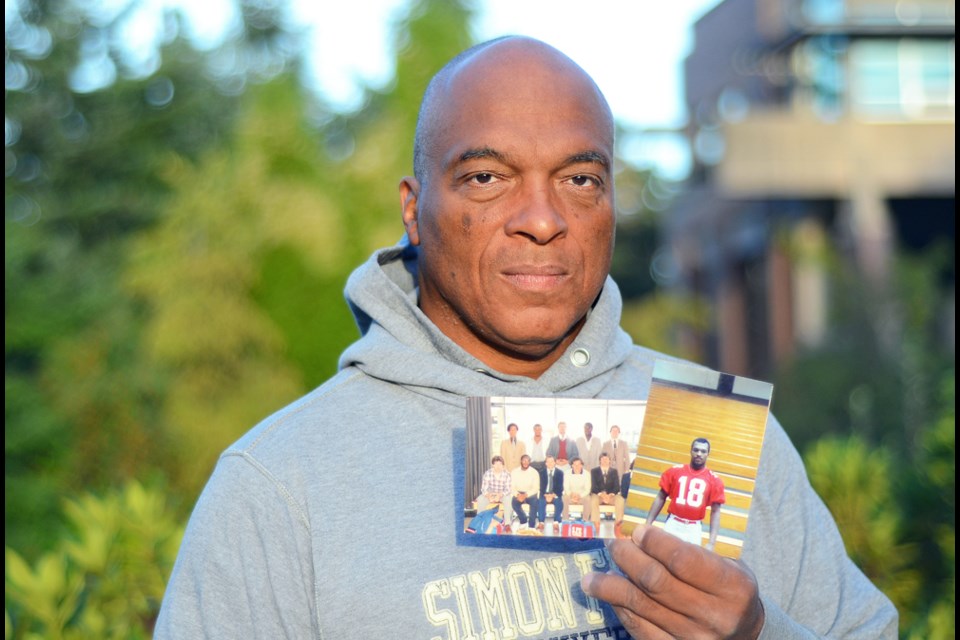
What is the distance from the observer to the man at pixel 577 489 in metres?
2.07

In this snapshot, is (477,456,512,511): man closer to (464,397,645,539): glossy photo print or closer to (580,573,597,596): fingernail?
(464,397,645,539): glossy photo print

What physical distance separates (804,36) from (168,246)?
11.9 m

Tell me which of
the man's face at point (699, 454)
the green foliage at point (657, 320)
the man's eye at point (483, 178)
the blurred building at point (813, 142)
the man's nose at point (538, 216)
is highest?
the blurred building at point (813, 142)

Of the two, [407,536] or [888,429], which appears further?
[888,429]

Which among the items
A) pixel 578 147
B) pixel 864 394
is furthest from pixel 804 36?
pixel 578 147

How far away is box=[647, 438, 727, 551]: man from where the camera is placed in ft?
6.53

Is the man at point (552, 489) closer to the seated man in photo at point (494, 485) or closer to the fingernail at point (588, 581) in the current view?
the seated man in photo at point (494, 485)

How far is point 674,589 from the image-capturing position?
6.08 ft

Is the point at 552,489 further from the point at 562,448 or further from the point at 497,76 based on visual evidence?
the point at 497,76

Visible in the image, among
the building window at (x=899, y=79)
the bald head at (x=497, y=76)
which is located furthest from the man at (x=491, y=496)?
the building window at (x=899, y=79)

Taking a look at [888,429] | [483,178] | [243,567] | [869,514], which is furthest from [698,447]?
[888,429]

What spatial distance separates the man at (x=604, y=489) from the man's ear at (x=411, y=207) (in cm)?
69

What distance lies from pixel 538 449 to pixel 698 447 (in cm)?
26

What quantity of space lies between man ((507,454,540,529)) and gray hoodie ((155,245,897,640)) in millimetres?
173
